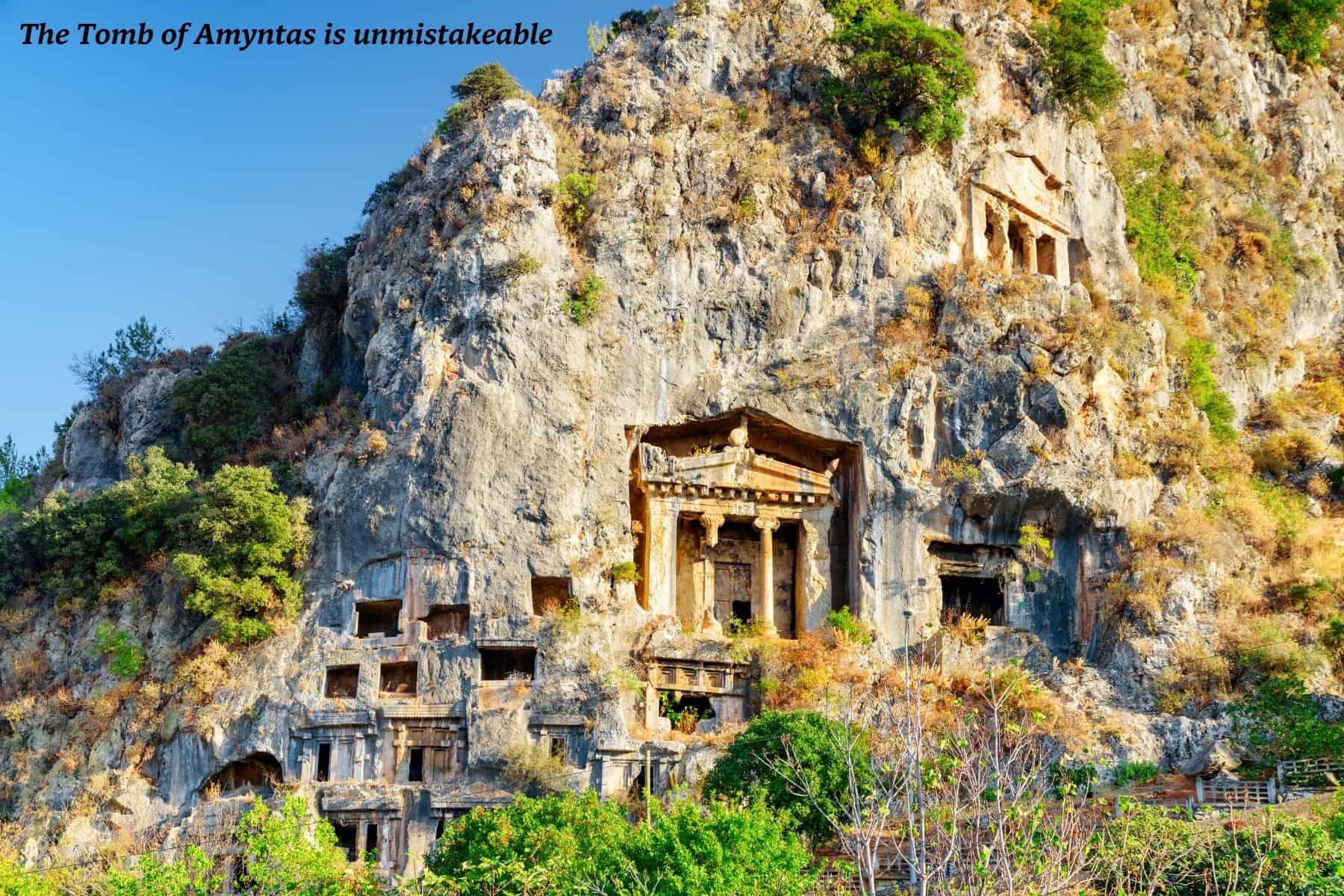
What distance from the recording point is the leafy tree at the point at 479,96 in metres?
41.9

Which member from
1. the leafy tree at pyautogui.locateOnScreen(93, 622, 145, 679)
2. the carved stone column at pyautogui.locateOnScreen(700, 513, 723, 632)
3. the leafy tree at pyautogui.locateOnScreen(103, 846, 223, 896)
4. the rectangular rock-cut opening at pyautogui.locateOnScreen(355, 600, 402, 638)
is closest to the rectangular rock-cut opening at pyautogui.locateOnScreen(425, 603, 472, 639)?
the rectangular rock-cut opening at pyautogui.locateOnScreen(355, 600, 402, 638)

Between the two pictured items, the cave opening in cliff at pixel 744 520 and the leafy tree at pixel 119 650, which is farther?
the cave opening in cliff at pixel 744 520

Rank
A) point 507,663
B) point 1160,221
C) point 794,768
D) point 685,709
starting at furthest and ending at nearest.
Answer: point 1160,221, point 685,709, point 507,663, point 794,768

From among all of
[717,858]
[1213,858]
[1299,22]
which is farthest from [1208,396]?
[717,858]

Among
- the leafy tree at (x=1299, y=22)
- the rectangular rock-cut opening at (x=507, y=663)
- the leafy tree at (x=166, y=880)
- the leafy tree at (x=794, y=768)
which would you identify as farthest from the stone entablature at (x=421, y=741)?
the leafy tree at (x=1299, y=22)

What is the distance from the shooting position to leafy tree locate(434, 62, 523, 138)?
137 feet

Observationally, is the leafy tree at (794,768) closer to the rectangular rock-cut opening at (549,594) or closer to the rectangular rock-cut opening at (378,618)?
the rectangular rock-cut opening at (549,594)

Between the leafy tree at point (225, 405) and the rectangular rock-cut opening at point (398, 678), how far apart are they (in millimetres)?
9818

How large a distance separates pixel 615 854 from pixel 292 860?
21.5 ft

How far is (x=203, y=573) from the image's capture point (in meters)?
34.0

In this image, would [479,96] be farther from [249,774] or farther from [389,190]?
[249,774]

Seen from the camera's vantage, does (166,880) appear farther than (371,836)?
No

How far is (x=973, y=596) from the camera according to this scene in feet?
124

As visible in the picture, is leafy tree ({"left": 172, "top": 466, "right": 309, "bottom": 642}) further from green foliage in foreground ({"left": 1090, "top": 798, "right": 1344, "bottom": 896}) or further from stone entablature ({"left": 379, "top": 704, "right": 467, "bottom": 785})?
green foliage in foreground ({"left": 1090, "top": 798, "right": 1344, "bottom": 896})
